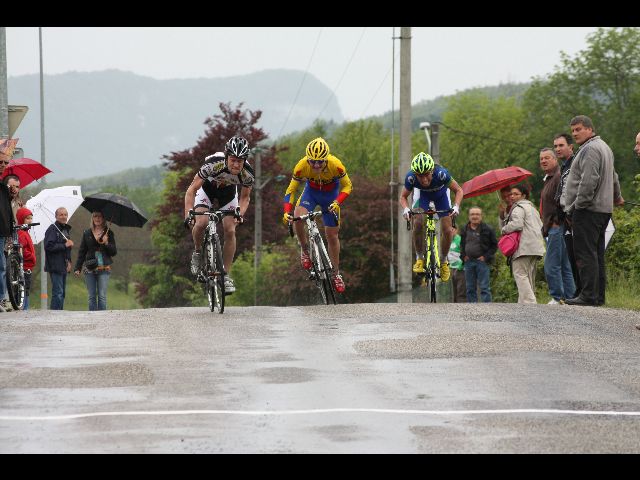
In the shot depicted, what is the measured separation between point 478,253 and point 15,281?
6630 millimetres

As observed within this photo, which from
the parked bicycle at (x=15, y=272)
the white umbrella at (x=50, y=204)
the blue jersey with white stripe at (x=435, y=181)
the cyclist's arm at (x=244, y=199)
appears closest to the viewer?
the cyclist's arm at (x=244, y=199)

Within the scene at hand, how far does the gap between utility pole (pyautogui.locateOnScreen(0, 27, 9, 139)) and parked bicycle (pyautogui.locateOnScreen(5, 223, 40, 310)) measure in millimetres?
6197

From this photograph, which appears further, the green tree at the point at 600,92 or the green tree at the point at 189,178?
the green tree at the point at 600,92

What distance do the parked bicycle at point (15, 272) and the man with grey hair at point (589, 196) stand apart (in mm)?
6790

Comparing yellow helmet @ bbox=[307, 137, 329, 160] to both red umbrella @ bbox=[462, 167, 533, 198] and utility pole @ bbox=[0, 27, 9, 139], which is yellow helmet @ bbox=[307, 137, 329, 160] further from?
utility pole @ bbox=[0, 27, 9, 139]

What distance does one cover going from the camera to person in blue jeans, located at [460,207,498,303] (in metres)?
18.9

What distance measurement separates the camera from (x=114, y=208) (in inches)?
799

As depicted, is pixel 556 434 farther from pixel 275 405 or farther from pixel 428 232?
Answer: pixel 428 232

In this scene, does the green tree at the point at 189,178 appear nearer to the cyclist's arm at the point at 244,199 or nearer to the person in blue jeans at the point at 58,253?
the person in blue jeans at the point at 58,253

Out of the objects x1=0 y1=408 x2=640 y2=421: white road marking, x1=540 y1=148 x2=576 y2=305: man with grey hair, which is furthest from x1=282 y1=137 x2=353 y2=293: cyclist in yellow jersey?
x1=0 y1=408 x2=640 y2=421: white road marking

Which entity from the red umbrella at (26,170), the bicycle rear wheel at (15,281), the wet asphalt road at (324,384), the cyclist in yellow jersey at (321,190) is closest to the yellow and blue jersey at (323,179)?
the cyclist in yellow jersey at (321,190)

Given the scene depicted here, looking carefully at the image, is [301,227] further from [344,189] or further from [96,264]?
[96,264]

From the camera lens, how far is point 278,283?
52281mm

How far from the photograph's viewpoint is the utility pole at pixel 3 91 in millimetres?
22453
